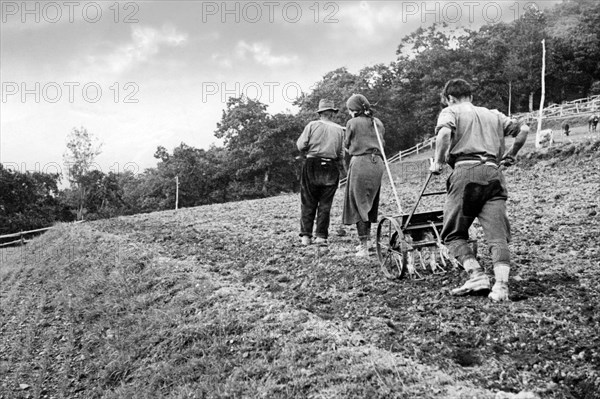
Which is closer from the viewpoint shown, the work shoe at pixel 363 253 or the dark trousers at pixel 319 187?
the work shoe at pixel 363 253

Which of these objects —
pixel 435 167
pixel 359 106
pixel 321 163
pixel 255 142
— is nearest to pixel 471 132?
pixel 435 167

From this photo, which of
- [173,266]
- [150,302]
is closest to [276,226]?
[173,266]

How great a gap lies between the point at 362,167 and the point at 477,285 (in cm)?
274

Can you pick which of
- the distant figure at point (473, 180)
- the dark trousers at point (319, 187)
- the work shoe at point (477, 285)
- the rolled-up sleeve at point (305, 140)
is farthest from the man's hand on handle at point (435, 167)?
the rolled-up sleeve at point (305, 140)

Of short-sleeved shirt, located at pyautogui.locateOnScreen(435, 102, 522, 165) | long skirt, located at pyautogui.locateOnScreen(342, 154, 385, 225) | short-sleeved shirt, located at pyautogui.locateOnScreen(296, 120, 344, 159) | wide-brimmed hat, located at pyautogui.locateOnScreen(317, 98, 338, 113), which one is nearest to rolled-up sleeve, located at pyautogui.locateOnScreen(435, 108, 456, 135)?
short-sleeved shirt, located at pyautogui.locateOnScreen(435, 102, 522, 165)

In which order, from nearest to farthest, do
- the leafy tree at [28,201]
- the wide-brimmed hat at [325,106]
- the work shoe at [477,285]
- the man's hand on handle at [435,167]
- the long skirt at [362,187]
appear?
the work shoe at [477,285] < the man's hand on handle at [435,167] < the long skirt at [362,187] < the wide-brimmed hat at [325,106] < the leafy tree at [28,201]

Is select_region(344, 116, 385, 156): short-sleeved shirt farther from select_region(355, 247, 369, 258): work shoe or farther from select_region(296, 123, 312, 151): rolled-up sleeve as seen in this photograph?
select_region(355, 247, 369, 258): work shoe

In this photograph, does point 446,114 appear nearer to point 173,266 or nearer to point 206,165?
point 173,266

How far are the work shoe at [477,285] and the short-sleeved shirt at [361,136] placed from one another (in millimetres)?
2780

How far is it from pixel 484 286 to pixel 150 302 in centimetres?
427

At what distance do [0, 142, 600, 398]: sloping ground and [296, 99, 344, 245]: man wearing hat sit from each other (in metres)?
0.72

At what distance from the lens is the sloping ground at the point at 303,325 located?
357cm

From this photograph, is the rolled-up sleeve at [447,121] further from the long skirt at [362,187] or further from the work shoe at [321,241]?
the work shoe at [321,241]

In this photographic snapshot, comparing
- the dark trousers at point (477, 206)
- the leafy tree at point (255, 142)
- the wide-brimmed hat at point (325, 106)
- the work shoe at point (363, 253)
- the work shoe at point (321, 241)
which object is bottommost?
the work shoe at point (363, 253)
